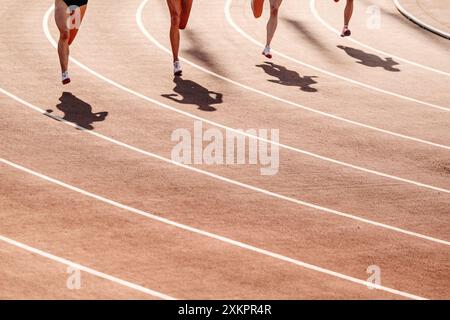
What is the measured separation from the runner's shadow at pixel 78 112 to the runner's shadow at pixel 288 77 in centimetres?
353

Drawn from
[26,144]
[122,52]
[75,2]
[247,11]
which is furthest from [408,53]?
[26,144]

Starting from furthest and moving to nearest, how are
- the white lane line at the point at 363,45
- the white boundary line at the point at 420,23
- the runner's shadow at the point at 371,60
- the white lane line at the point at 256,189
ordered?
the white boundary line at the point at 420,23, the runner's shadow at the point at 371,60, the white lane line at the point at 363,45, the white lane line at the point at 256,189

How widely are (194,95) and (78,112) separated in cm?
208

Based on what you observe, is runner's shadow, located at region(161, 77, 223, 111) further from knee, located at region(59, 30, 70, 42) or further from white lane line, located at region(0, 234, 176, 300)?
white lane line, located at region(0, 234, 176, 300)

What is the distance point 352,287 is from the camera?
9.59 metres

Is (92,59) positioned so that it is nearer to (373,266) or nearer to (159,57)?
(159,57)

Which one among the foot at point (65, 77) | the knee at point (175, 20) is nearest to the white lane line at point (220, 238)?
the foot at point (65, 77)

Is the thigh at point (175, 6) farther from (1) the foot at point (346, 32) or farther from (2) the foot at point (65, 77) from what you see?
(1) the foot at point (346, 32)

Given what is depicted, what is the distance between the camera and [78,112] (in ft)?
46.9

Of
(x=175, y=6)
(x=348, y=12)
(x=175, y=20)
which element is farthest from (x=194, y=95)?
(x=348, y=12)

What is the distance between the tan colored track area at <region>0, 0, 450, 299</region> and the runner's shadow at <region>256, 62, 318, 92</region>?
Answer: 0.13 feet

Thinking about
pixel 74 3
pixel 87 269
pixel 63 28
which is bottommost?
pixel 87 269

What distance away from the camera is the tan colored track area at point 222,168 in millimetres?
9758

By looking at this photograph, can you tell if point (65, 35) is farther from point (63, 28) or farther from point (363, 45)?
point (363, 45)
